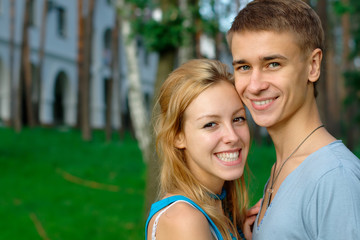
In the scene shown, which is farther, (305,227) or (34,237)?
(34,237)

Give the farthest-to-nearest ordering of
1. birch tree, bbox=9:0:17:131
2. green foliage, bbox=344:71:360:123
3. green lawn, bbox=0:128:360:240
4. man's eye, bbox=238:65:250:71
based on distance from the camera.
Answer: birch tree, bbox=9:0:17:131, green foliage, bbox=344:71:360:123, green lawn, bbox=0:128:360:240, man's eye, bbox=238:65:250:71

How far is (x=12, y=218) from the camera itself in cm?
842

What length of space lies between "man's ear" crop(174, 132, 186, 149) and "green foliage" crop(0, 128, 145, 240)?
18.4ft

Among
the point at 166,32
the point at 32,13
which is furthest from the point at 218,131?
the point at 32,13

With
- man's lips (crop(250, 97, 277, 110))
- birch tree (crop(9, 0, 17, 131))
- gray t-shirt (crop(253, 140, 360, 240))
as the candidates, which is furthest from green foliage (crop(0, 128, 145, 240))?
gray t-shirt (crop(253, 140, 360, 240))

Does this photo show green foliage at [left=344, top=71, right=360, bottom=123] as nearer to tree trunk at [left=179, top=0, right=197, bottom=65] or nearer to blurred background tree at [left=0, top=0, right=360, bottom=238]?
blurred background tree at [left=0, top=0, right=360, bottom=238]

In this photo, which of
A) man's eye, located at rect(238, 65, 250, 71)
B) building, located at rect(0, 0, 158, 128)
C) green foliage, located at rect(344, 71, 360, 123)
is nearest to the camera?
man's eye, located at rect(238, 65, 250, 71)

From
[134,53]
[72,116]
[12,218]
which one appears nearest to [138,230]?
[12,218]

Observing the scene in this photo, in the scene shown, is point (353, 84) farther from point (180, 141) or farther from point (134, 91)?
point (180, 141)

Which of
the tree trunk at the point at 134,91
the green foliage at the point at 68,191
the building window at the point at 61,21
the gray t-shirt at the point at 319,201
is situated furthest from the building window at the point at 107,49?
the gray t-shirt at the point at 319,201

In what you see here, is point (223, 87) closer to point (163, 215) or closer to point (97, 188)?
point (163, 215)

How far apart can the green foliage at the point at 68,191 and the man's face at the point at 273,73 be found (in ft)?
20.2

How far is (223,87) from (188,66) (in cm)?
27

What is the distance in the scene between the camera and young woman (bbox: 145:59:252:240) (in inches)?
93.4
